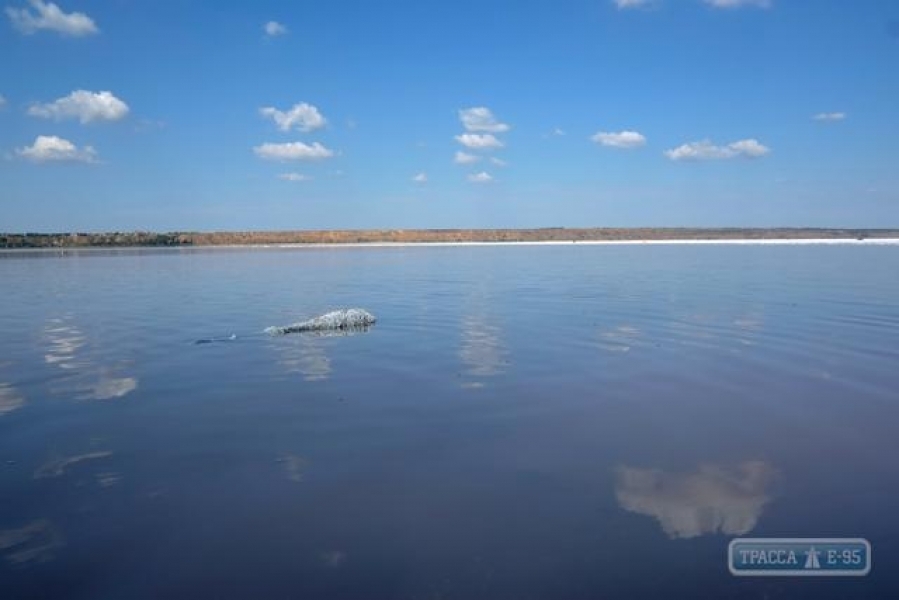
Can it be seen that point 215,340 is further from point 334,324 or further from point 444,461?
point 444,461

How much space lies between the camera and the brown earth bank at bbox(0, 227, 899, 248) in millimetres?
106188

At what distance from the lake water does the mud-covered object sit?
694 mm

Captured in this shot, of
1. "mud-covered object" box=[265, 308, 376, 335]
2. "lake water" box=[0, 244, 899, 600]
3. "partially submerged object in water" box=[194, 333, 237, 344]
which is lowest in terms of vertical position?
"lake water" box=[0, 244, 899, 600]

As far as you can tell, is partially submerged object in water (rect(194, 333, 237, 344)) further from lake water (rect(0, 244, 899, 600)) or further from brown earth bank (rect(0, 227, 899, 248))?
brown earth bank (rect(0, 227, 899, 248))

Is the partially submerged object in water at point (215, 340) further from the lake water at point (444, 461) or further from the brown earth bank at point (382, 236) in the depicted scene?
the brown earth bank at point (382, 236)

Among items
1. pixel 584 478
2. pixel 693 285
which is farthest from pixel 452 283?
pixel 584 478

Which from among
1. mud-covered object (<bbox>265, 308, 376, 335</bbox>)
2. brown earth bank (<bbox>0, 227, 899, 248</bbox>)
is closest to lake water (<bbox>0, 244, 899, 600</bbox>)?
mud-covered object (<bbox>265, 308, 376, 335</bbox>)

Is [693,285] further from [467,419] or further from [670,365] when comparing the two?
[467,419]

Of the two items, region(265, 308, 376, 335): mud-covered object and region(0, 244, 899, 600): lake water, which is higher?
region(265, 308, 376, 335): mud-covered object

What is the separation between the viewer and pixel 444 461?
6598mm

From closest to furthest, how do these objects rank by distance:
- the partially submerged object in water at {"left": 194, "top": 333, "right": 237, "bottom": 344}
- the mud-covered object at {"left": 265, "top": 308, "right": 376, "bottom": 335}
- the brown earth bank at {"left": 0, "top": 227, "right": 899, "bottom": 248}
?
the partially submerged object in water at {"left": 194, "top": 333, "right": 237, "bottom": 344}
the mud-covered object at {"left": 265, "top": 308, "right": 376, "bottom": 335}
the brown earth bank at {"left": 0, "top": 227, "right": 899, "bottom": 248}

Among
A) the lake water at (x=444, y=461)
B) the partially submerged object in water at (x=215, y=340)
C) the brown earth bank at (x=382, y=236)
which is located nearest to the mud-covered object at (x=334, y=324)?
the lake water at (x=444, y=461)

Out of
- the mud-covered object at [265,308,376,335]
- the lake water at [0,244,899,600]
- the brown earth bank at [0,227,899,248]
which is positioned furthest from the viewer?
the brown earth bank at [0,227,899,248]

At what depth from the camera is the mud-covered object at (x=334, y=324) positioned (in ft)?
50.0
